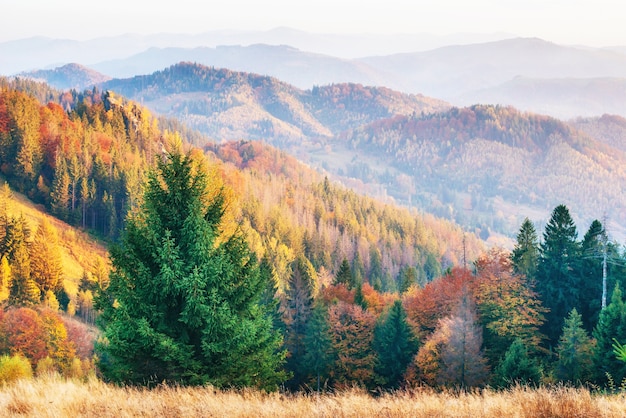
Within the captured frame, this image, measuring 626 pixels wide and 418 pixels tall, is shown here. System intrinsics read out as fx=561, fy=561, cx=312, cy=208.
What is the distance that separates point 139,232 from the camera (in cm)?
1630

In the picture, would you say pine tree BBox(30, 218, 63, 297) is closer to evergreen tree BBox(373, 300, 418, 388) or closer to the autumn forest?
the autumn forest

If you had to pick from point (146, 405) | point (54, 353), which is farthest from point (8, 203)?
point (146, 405)

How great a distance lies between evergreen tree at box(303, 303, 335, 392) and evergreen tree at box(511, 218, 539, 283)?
18260 millimetres

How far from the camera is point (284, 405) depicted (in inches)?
472

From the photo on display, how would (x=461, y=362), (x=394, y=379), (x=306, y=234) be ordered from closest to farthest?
1. (x=461, y=362)
2. (x=394, y=379)
3. (x=306, y=234)

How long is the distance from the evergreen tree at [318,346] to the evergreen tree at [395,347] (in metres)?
4.36

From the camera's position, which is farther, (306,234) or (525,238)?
(306,234)

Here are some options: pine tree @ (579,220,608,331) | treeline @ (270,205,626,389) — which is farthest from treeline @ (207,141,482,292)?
pine tree @ (579,220,608,331)

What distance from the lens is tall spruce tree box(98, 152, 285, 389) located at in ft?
51.1

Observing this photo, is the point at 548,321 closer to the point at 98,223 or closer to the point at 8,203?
the point at 8,203

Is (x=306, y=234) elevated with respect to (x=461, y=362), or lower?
lower

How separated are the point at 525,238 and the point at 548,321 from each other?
8718mm

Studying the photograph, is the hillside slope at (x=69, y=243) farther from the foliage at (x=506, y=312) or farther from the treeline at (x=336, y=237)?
the foliage at (x=506, y=312)

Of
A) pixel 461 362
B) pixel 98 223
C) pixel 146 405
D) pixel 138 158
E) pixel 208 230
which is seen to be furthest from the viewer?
pixel 138 158
